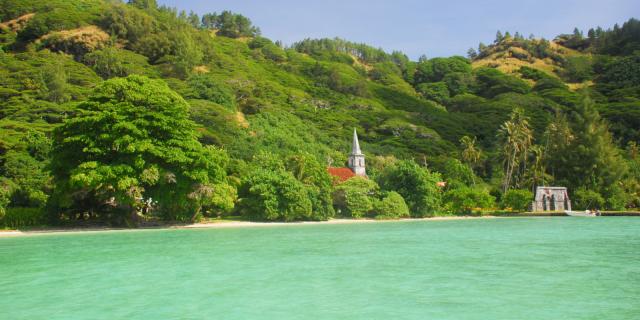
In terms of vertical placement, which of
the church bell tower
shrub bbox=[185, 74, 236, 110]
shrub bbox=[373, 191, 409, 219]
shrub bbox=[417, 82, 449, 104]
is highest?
shrub bbox=[417, 82, 449, 104]

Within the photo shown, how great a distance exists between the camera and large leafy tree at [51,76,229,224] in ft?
118

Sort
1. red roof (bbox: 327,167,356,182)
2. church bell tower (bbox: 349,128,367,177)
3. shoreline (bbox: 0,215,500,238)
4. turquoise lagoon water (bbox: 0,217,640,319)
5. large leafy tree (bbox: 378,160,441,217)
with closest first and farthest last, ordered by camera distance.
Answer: turquoise lagoon water (bbox: 0,217,640,319), shoreline (bbox: 0,215,500,238), large leafy tree (bbox: 378,160,441,217), red roof (bbox: 327,167,356,182), church bell tower (bbox: 349,128,367,177)

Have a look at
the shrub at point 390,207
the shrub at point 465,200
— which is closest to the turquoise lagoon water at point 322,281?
the shrub at point 390,207

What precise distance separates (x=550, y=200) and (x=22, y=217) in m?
57.8

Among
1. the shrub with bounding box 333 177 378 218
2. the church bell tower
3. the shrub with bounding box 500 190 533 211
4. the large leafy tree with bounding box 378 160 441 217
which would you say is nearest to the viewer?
the shrub with bounding box 333 177 378 218

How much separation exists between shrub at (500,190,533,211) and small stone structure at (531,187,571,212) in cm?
112

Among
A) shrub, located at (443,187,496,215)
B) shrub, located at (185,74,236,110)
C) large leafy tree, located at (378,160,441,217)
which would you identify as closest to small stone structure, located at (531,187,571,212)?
shrub, located at (443,187,496,215)

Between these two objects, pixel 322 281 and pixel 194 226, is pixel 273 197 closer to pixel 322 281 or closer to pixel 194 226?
pixel 194 226

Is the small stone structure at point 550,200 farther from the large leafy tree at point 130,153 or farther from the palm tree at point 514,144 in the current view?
the large leafy tree at point 130,153

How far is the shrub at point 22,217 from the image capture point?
121 ft

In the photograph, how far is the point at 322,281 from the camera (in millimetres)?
15414

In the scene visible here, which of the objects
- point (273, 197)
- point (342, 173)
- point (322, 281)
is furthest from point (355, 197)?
point (322, 281)

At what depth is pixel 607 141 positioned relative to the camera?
72562 mm

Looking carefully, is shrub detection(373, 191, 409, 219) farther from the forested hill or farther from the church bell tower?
the church bell tower
